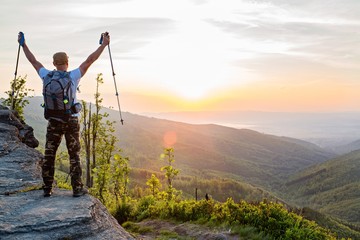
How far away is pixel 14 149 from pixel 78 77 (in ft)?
26.1

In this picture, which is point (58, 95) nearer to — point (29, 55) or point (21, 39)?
point (29, 55)

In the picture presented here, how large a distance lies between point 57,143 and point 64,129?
0.64 m

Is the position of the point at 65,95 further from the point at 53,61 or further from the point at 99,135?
the point at 99,135

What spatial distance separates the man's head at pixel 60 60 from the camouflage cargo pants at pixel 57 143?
167cm

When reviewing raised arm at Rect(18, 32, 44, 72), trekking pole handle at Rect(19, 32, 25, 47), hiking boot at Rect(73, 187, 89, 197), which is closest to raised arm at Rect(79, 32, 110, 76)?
raised arm at Rect(18, 32, 44, 72)

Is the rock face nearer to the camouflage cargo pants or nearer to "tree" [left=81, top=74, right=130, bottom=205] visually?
the camouflage cargo pants

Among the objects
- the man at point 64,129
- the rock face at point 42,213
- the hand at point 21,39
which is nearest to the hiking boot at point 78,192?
the man at point 64,129

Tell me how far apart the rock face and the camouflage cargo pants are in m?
0.69

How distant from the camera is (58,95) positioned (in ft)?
33.4

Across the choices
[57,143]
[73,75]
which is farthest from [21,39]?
[57,143]

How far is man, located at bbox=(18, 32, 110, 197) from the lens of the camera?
407 inches

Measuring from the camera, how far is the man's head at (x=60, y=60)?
402 inches

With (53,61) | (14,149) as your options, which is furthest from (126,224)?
(53,61)

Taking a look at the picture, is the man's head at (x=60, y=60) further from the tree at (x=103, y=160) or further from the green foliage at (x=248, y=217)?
the tree at (x=103, y=160)
